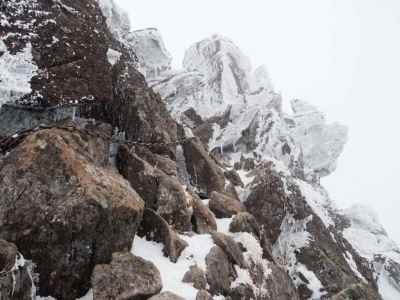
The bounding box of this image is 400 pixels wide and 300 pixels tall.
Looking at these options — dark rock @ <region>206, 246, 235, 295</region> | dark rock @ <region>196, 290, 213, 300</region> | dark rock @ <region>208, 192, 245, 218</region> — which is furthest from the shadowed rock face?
dark rock @ <region>196, 290, 213, 300</region>

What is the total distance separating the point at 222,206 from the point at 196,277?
326 inches

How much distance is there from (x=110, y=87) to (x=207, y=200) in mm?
8869

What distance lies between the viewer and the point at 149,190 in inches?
774

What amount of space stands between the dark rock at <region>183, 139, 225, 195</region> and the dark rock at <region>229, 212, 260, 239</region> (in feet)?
14.3

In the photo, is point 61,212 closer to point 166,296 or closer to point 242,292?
point 166,296

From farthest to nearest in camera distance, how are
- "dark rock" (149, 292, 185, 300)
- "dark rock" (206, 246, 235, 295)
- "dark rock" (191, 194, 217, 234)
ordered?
"dark rock" (191, 194, 217, 234), "dark rock" (206, 246, 235, 295), "dark rock" (149, 292, 185, 300)

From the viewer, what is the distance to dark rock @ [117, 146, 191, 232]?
63.7 ft

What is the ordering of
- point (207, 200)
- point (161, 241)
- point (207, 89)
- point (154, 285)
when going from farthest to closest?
point (207, 89), point (207, 200), point (161, 241), point (154, 285)

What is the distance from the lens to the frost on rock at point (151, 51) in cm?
5812

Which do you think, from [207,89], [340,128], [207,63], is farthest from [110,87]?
[340,128]

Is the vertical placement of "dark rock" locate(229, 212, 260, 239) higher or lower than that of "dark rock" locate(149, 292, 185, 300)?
higher

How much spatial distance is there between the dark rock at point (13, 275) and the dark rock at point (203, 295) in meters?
5.54

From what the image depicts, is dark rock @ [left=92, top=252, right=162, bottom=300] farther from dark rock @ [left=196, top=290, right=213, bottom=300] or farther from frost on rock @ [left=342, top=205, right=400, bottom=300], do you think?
frost on rock @ [left=342, top=205, right=400, bottom=300]

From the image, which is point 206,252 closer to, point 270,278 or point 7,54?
point 270,278
